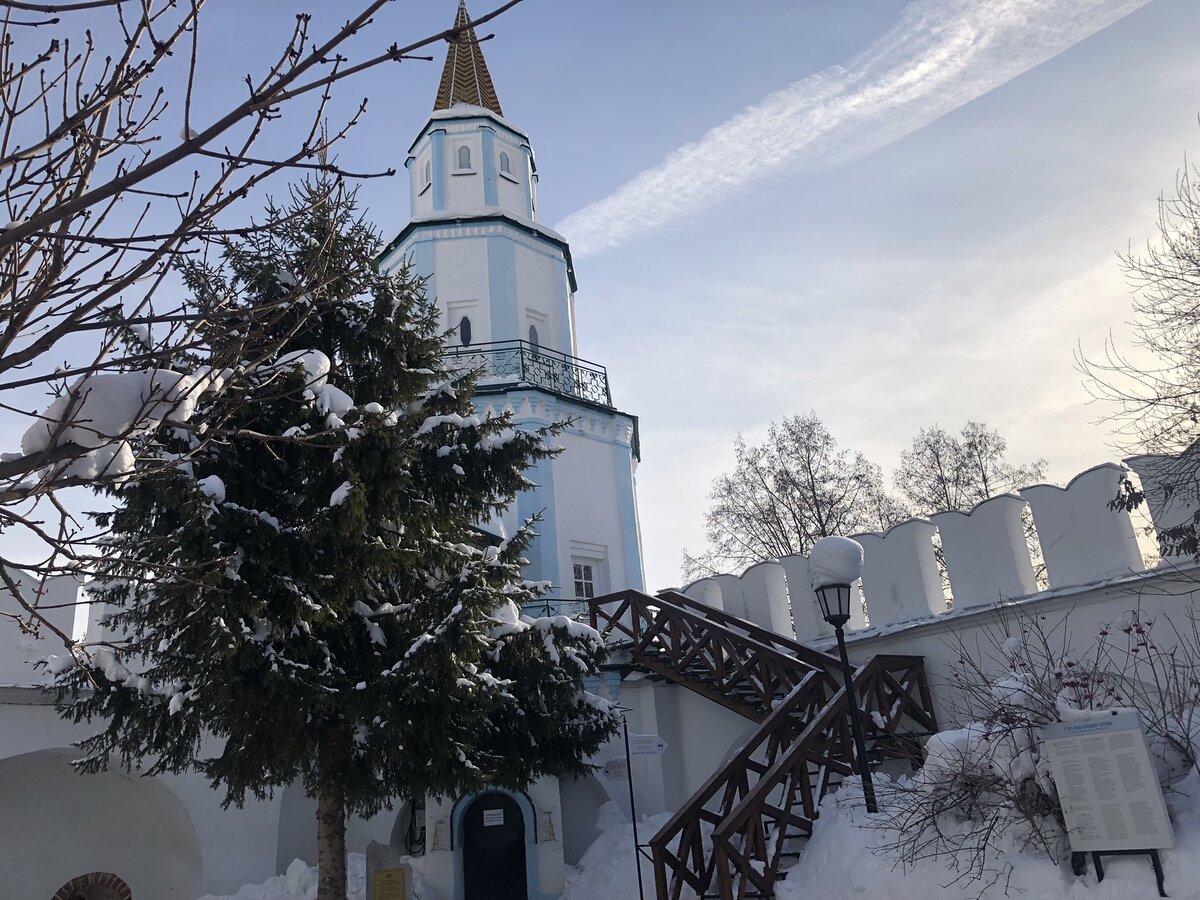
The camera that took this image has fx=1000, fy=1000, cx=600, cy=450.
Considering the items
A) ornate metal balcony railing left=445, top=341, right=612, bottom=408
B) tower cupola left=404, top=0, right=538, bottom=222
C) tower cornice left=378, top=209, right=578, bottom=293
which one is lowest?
ornate metal balcony railing left=445, top=341, right=612, bottom=408

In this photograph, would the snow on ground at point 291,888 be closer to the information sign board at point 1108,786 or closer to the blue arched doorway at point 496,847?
the blue arched doorway at point 496,847

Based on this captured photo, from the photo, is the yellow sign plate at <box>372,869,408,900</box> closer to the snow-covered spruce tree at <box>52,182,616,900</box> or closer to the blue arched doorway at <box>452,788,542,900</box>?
the snow-covered spruce tree at <box>52,182,616,900</box>

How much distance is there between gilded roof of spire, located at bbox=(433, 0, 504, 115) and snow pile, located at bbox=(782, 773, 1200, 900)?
17.9 meters

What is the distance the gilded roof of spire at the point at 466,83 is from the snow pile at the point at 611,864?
15.7m

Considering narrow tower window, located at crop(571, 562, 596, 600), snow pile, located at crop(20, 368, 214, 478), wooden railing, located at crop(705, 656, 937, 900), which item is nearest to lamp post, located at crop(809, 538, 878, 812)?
wooden railing, located at crop(705, 656, 937, 900)

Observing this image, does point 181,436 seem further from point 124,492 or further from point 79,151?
point 79,151

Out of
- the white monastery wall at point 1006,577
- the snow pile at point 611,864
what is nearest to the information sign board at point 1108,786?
the white monastery wall at point 1006,577

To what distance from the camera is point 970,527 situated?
43.2 feet

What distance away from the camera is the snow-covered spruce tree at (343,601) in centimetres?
884

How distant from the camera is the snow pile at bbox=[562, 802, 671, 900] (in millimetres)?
12977

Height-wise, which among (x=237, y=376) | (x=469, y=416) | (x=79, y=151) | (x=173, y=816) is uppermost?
(x=469, y=416)

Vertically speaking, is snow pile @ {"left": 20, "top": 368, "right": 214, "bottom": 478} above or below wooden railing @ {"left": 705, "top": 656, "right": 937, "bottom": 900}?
above

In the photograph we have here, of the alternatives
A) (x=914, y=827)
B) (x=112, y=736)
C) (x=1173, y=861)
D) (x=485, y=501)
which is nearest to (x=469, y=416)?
(x=485, y=501)

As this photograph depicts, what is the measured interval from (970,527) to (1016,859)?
5773mm
